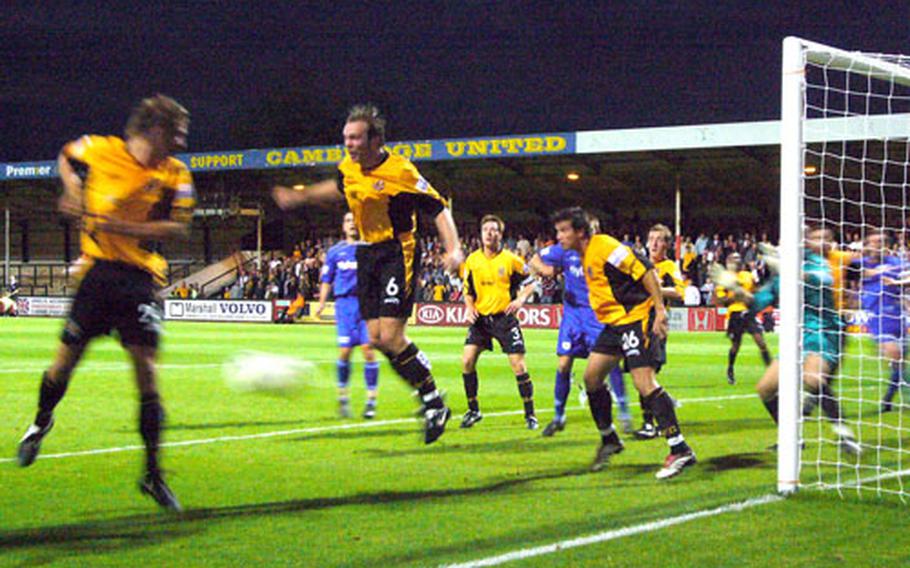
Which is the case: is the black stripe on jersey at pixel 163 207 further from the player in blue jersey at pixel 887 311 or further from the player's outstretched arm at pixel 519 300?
the player in blue jersey at pixel 887 311

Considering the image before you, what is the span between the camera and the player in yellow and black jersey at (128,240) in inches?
242

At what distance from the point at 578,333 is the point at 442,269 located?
2963 cm

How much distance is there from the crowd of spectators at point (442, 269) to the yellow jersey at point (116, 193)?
1038 inches

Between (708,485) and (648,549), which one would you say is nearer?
(648,549)

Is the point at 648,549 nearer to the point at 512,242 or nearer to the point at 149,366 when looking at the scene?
the point at 149,366

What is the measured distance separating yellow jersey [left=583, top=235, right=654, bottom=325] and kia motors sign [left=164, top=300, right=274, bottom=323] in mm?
32365

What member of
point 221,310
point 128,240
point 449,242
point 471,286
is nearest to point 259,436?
point 471,286

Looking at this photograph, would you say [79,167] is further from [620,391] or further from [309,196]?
[620,391]

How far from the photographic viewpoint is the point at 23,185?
172ft

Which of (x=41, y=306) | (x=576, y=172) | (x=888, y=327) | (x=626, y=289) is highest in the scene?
(x=576, y=172)

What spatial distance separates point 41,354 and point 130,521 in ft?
53.6

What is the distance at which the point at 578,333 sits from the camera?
10.4m

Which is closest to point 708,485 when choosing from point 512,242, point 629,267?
point 629,267

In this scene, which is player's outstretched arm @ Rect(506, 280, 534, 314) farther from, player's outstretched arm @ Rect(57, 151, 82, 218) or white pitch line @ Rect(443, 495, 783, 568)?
player's outstretched arm @ Rect(57, 151, 82, 218)
